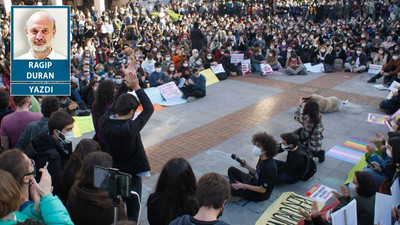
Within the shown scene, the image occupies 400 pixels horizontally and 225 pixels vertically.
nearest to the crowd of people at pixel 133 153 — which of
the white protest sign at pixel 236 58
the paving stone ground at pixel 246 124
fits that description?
the white protest sign at pixel 236 58

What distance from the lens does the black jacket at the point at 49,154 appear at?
13.4ft

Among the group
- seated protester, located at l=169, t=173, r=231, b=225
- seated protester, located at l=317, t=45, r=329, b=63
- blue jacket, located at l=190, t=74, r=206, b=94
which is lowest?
blue jacket, located at l=190, t=74, r=206, b=94

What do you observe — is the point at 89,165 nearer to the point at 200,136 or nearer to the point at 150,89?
the point at 200,136

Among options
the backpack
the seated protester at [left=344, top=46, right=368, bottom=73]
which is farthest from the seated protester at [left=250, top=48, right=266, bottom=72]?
the backpack

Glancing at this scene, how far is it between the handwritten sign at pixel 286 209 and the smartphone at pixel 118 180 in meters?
3.23

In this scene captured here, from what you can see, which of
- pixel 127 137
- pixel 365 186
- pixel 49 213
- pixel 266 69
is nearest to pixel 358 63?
pixel 266 69

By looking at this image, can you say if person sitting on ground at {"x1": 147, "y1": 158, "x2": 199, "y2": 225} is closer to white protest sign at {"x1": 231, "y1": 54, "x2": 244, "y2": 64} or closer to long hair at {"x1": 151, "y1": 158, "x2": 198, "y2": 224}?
long hair at {"x1": 151, "y1": 158, "x2": 198, "y2": 224}

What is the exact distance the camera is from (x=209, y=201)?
291 cm

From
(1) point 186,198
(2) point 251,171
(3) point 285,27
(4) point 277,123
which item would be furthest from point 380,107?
(3) point 285,27

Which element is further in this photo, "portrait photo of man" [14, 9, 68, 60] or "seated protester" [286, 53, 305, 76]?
"seated protester" [286, 53, 305, 76]

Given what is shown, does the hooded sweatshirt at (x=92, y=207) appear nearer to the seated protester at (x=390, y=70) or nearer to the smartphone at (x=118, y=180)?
the smartphone at (x=118, y=180)

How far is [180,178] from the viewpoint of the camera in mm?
3447

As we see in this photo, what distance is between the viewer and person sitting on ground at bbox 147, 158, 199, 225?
3.43 m

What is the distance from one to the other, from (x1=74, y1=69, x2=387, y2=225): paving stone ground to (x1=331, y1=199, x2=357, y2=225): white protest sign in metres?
1.90
